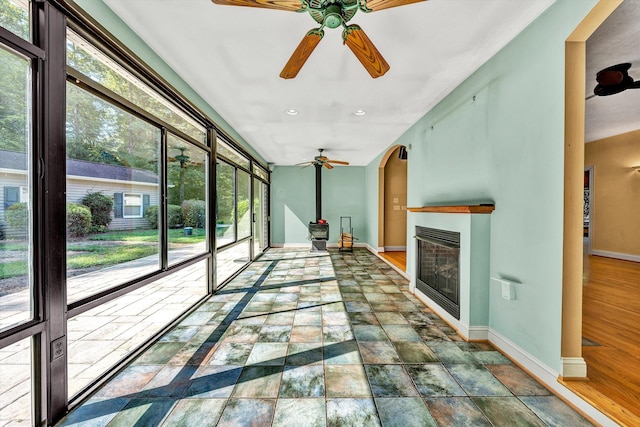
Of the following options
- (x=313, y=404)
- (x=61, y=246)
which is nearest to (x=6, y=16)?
(x=61, y=246)

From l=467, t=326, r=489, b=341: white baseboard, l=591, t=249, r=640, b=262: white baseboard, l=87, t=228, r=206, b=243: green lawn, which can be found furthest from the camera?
l=591, t=249, r=640, b=262: white baseboard

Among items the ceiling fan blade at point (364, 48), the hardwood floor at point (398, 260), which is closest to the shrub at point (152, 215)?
the ceiling fan blade at point (364, 48)

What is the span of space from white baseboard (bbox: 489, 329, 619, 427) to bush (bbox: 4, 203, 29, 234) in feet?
11.3

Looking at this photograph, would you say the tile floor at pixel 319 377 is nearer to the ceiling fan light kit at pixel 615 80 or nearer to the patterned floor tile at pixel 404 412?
the patterned floor tile at pixel 404 412

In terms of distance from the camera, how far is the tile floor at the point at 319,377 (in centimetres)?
157

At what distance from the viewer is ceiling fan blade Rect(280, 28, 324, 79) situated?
62.2 inches

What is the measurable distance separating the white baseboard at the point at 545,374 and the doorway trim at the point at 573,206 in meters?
0.10

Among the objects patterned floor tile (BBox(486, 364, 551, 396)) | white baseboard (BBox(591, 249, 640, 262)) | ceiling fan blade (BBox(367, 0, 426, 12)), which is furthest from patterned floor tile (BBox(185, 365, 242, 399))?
white baseboard (BBox(591, 249, 640, 262))

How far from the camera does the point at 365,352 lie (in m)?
2.28

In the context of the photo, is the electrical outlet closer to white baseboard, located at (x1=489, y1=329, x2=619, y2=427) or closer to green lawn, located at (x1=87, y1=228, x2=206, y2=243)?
green lawn, located at (x1=87, y1=228, x2=206, y2=243)

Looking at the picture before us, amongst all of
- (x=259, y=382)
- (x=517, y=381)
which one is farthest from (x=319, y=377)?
(x=517, y=381)

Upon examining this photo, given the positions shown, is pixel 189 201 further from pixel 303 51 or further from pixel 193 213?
pixel 303 51

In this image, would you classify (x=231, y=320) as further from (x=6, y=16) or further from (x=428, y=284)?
(x=6, y=16)

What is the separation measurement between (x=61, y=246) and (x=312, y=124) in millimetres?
3643
